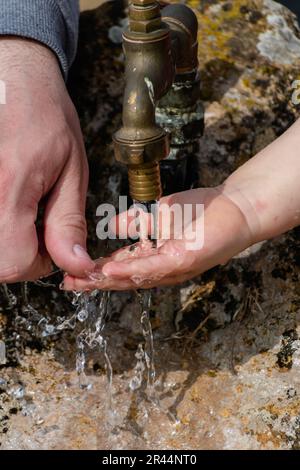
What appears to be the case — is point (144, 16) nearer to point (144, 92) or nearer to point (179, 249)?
point (144, 92)

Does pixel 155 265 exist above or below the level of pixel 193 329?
above

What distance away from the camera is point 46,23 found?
1.24 m

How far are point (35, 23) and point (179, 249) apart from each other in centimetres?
48

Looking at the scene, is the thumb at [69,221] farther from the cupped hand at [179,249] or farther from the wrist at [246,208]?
the wrist at [246,208]

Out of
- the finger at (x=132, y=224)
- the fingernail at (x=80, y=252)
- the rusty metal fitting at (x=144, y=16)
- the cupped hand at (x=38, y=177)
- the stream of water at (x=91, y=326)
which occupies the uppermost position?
the rusty metal fitting at (x=144, y=16)

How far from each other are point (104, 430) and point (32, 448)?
4.6 inches

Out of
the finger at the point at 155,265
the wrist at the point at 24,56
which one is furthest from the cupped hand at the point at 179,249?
the wrist at the point at 24,56

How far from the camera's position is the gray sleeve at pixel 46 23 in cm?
120

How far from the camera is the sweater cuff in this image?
3.92 ft

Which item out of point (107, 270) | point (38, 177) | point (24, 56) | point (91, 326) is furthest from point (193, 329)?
point (24, 56)

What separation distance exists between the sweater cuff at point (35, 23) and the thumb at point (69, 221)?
252 millimetres

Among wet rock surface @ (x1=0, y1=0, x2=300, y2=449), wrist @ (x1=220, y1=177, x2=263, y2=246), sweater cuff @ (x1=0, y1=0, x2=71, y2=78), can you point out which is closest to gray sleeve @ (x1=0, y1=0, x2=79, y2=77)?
sweater cuff @ (x1=0, y1=0, x2=71, y2=78)

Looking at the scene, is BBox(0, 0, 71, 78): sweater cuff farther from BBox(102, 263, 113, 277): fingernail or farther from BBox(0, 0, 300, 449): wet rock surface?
BBox(102, 263, 113, 277): fingernail
